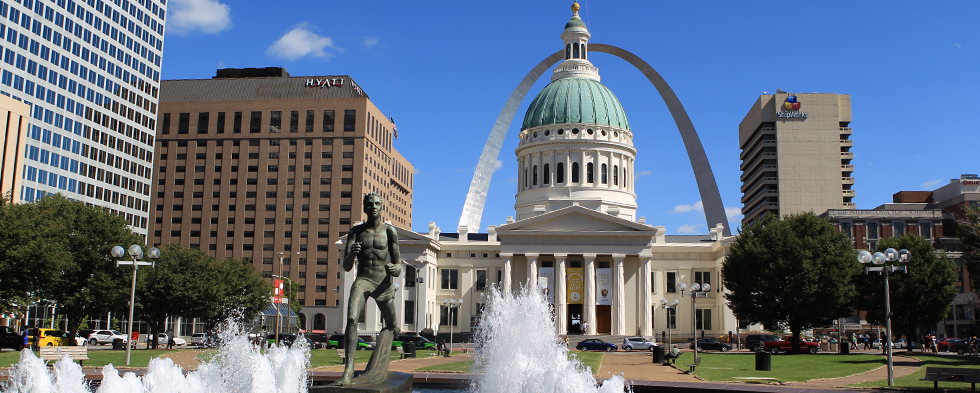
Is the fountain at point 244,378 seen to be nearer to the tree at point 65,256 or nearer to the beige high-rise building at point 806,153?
the tree at point 65,256

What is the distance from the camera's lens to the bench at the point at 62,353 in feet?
114

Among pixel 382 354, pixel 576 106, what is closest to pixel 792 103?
pixel 576 106

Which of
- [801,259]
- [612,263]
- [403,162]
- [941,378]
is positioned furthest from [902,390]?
[403,162]

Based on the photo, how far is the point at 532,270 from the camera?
83438mm

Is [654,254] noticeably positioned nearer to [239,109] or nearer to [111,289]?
[111,289]

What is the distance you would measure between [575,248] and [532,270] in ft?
16.5

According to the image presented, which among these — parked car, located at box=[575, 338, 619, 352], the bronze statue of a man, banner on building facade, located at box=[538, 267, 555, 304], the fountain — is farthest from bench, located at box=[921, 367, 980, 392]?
banner on building facade, located at box=[538, 267, 555, 304]

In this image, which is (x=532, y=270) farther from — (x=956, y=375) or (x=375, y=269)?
(x=375, y=269)

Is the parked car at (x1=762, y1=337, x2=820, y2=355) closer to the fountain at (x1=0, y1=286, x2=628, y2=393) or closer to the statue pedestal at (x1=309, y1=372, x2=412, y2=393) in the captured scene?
the fountain at (x1=0, y1=286, x2=628, y2=393)

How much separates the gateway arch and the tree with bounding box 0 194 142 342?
4681 cm

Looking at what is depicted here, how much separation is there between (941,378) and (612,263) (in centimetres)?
5705

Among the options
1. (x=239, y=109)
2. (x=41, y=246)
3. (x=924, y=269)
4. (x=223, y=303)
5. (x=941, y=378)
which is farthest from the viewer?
(x=239, y=109)

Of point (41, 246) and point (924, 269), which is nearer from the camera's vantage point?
point (41, 246)

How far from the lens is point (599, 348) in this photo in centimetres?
6706
